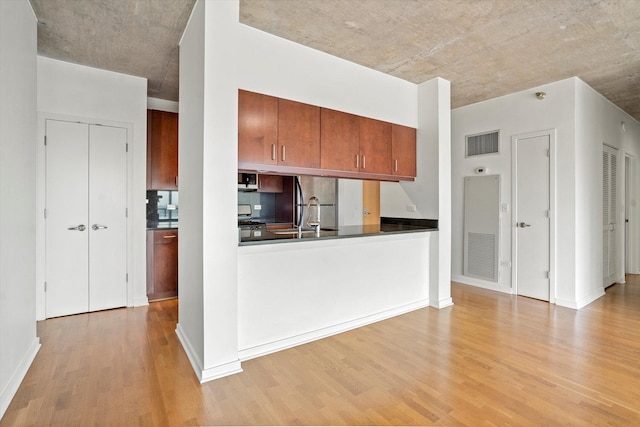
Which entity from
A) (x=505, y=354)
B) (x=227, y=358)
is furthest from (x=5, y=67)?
(x=505, y=354)

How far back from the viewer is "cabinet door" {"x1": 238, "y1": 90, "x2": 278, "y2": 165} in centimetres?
278

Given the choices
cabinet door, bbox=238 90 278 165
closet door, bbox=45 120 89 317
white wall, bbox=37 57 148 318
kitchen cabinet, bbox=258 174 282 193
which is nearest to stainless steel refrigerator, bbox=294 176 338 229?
kitchen cabinet, bbox=258 174 282 193

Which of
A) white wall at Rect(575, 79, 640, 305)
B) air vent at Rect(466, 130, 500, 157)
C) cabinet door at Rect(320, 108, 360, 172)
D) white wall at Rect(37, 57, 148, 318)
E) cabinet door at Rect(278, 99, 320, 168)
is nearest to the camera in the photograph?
cabinet door at Rect(278, 99, 320, 168)

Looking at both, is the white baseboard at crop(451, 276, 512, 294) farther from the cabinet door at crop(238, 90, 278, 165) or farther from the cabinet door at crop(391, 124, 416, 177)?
the cabinet door at crop(238, 90, 278, 165)

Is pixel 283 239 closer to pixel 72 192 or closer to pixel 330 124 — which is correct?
pixel 330 124

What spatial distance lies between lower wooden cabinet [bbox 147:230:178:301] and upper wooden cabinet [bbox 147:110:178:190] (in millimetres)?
694

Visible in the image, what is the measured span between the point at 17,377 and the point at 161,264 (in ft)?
6.99

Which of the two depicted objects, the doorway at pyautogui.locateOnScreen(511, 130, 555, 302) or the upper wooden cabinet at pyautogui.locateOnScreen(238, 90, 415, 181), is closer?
the upper wooden cabinet at pyautogui.locateOnScreen(238, 90, 415, 181)

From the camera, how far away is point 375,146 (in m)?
3.72

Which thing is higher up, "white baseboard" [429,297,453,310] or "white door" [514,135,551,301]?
"white door" [514,135,551,301]

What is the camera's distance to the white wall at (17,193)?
207 cm

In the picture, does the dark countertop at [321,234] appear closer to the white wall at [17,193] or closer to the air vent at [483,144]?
the white wall at [17,193]

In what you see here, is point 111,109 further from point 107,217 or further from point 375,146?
point 375,146

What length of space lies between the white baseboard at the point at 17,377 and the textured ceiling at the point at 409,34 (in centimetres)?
267
